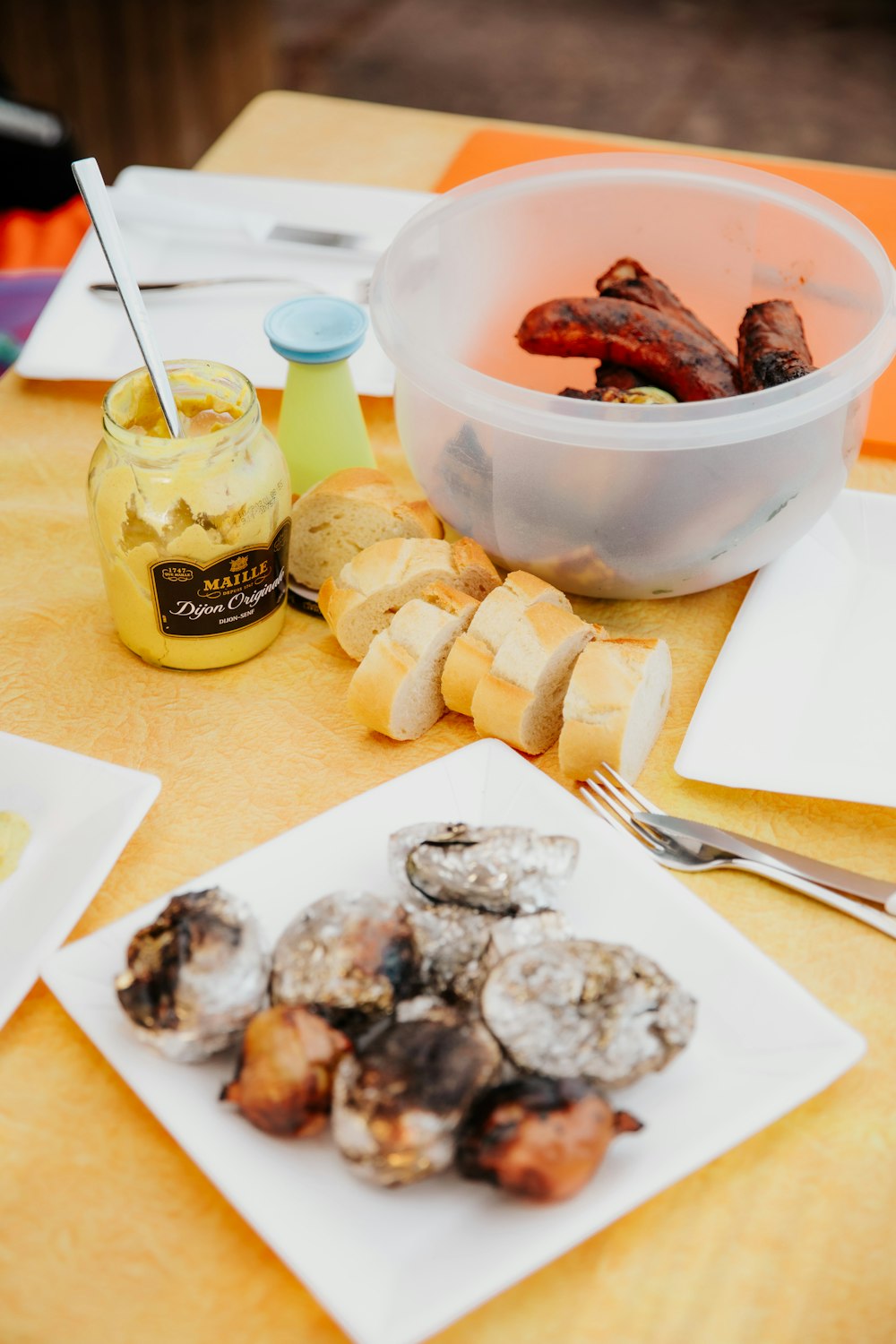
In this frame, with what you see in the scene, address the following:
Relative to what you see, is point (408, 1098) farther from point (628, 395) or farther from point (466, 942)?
point (628, 395)

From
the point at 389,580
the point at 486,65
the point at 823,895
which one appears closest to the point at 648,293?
the point at 389,580

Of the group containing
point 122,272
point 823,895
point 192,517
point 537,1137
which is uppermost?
point 122,272

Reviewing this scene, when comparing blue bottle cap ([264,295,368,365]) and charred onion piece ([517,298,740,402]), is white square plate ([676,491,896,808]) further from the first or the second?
blue bottle cap ([264,295,368,365])

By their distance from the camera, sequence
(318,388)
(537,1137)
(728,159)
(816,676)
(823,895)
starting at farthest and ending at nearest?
(728,159) → (318,388) → (816,676) → (823,895) → (537,1137)

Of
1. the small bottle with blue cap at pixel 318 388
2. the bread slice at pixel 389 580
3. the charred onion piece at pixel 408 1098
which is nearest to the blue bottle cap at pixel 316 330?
the small bottle with blue cap at pixel 318 388

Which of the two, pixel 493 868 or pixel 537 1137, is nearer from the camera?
pixel 537 1137

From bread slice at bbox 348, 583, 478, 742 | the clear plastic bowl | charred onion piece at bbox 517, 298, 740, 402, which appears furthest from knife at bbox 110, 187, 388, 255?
bread slice at bbox 348, 583, 478, 742

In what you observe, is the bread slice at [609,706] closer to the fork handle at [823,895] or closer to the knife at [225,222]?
the fork handle at [823,895]

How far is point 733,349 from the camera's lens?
149 cm

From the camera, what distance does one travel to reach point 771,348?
4.05 ft

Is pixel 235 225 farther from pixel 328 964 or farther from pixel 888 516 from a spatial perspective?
pixel 328 964

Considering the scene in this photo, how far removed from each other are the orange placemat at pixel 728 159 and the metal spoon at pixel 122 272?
92cm

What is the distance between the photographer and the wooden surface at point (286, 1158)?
757 mm

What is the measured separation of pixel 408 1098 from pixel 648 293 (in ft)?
3.15
